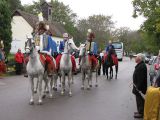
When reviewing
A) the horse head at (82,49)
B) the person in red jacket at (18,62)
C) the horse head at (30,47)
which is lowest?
the person in red jacket at (18,62)

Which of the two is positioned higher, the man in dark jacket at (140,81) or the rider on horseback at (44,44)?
the rider on horseback at (44,44)

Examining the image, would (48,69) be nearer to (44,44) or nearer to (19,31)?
(44,44)

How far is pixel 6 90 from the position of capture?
18078 millimetres

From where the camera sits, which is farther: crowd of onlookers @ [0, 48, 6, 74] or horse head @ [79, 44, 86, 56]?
crowd of onlookers @ [0, 48, 6, 74]

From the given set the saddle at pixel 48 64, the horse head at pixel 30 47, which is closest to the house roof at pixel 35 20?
the saddle at pixel 48 64

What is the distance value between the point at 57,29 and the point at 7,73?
173ft

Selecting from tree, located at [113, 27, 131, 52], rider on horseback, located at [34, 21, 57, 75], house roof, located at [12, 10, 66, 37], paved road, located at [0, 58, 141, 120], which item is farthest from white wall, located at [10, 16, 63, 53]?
tree, located at [113, 27, 131, 52]

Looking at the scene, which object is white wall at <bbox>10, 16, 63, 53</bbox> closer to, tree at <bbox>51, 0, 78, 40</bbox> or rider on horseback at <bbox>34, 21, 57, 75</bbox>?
tree at <bbox>51, 0, 78, 40</bbox>

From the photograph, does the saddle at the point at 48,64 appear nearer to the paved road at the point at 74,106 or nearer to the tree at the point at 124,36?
the paved road at the point at 74,106

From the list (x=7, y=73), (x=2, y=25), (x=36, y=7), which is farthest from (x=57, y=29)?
(x=7, y=73)

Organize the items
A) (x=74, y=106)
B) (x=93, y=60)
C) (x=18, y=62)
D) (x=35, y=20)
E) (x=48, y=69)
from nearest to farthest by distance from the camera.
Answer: (x=74, y=106) < (x=48, y=69) < (x=93, y=60) < (x=18, y=62) < (x=35, y=20)

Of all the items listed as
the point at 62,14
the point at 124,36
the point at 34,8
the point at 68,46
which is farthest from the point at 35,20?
the point at 124,36

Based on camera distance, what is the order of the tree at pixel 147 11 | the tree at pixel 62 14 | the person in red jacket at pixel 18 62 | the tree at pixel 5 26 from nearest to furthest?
1. the person in red jacket at pixel 18 62
2. the tree at pixel 5 26
3. the tree at pixel 147 11
4. the tree at pixel 62 14

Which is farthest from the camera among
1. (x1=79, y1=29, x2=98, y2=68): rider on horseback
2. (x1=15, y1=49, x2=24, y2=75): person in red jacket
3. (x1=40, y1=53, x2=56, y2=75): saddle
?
(x1=15, y1=49, x2=24, y2=75): person in red jacket
